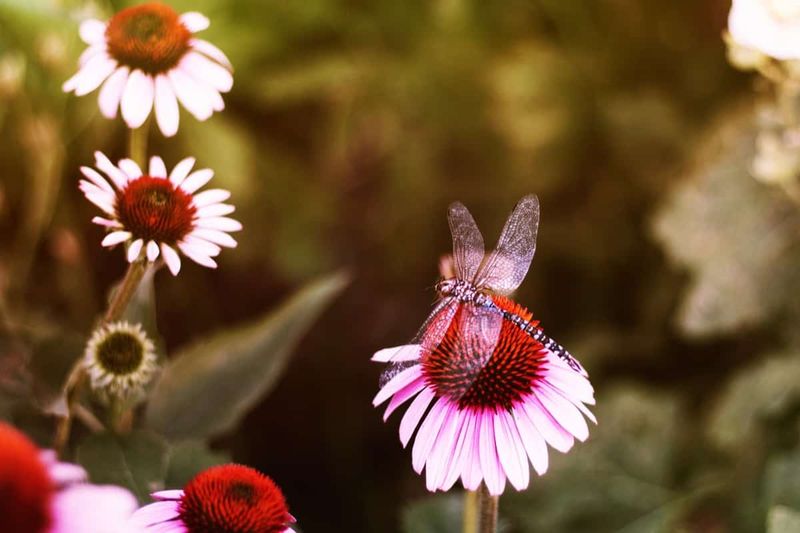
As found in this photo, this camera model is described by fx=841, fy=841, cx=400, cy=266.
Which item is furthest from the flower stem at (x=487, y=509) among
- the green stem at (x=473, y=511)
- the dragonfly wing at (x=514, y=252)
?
the dragonfly wing at (x=514, y=252)

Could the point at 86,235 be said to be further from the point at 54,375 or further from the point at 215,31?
the point at 54,375

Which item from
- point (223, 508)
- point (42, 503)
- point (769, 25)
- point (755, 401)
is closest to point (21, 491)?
point (42, 503)

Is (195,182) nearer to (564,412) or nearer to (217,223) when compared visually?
(217,223)

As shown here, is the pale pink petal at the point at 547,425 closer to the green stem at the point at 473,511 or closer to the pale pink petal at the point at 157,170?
the green stem at the point at 473,511

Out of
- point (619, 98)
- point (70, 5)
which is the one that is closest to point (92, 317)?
point (70, 5)

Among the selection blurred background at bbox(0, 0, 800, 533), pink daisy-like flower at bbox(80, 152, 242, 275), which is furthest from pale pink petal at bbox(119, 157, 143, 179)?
blurred background at bbox(0, 0, 800, 533)

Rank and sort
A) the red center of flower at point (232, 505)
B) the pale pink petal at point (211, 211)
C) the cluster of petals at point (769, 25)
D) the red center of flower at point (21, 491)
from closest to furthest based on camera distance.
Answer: the red center of flower at point (21, 491) < the red center of flower at point (232, 505) < the pale pink petal at point (211, 211) < the cluster of petals at point (769, 25)
